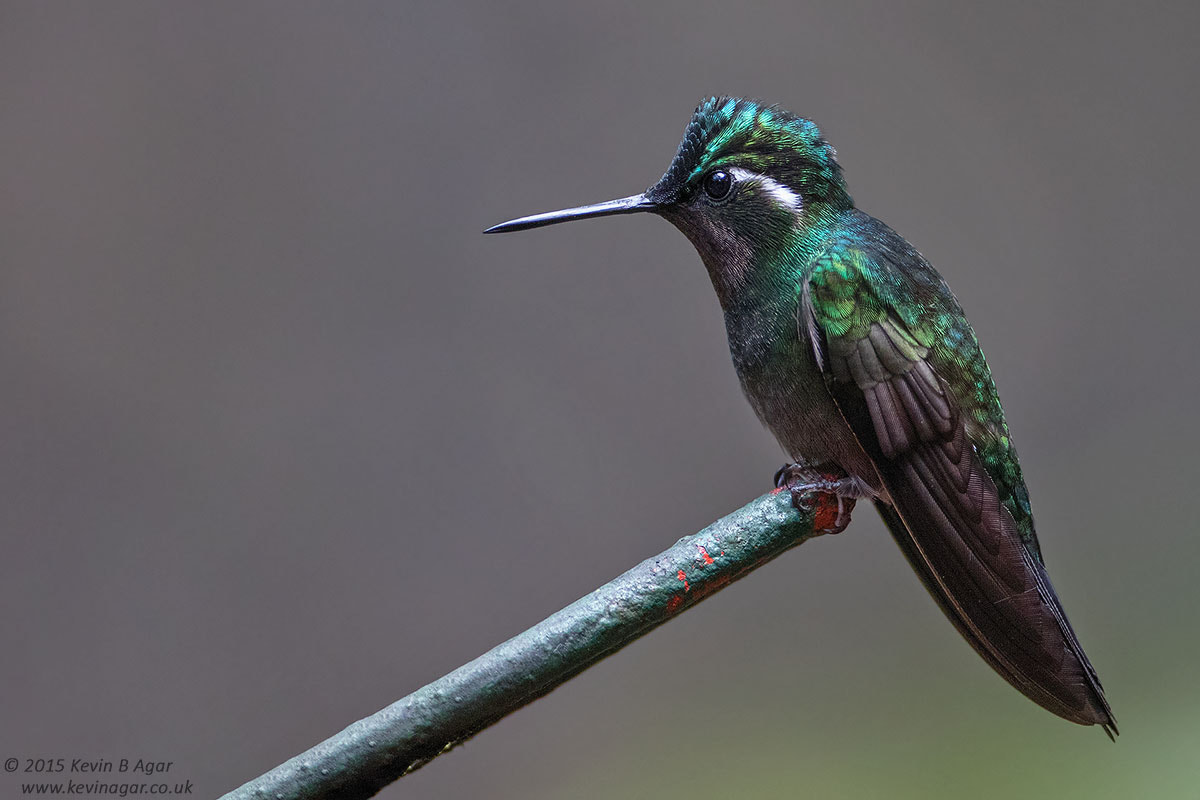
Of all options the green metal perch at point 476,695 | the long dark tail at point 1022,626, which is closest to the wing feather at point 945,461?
the long dark tail at point 1022,626

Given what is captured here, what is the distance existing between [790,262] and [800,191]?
67mm

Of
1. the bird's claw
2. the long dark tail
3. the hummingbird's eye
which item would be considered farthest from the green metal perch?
the hummingbird's eye

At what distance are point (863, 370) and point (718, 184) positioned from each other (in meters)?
0.20

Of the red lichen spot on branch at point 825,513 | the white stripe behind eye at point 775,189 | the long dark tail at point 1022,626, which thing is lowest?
the long dark tail at point 1022,626

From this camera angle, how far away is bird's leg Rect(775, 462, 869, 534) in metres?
0.74

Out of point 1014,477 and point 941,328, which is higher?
point 941,328

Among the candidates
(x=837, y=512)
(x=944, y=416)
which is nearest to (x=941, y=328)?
(x=944, y=416)

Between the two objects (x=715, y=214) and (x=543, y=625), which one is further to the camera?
(x=715, y=214)

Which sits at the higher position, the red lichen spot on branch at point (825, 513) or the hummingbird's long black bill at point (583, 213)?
the hummingbird's long black bill at point (583, 213)

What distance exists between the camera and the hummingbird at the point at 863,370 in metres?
0.80

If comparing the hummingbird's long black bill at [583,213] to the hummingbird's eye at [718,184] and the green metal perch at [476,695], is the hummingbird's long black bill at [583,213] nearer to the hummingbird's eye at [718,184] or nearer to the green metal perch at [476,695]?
A: the hummingbird's eye at [718,184]

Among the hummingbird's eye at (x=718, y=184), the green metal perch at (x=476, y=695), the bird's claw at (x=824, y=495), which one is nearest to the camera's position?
the green metal perch at (x=476, y=695)

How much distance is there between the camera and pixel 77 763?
137cm

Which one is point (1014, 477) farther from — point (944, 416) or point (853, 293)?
point (853, 293)
